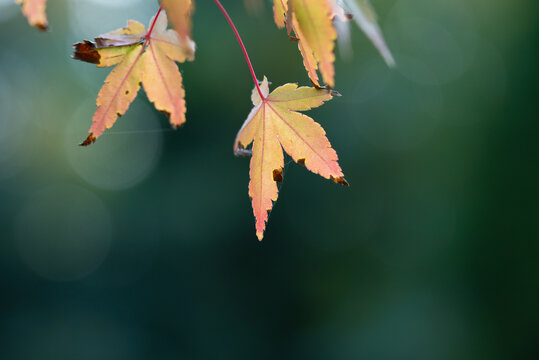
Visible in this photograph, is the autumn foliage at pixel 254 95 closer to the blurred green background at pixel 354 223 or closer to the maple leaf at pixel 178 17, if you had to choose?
the maple leaf at pixel 178 17

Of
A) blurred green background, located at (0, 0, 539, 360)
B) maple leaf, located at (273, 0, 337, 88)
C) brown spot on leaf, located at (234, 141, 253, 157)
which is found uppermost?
maple leaf, located at (273, 0, 337, 88)

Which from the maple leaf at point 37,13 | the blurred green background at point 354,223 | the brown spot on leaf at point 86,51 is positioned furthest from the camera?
the blurred green background at point 354,223

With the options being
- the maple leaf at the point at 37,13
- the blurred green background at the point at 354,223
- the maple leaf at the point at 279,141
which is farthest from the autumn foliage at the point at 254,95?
the blurred green background at the point at 354,223

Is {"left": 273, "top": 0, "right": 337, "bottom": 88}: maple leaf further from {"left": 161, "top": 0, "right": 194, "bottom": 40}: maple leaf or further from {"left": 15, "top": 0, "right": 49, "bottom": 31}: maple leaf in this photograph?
{"left": 15, "top": 0, "right": 49, "bottom": 31}: maple leaf

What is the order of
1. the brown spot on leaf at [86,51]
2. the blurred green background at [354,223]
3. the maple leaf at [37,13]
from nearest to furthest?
the maple leaf at [37,13] < the brown spot on leaf at [86,51] < the blurred green background at [354,223]

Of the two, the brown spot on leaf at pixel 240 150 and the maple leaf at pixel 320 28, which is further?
the brown spot on leaf at pixel 240 150

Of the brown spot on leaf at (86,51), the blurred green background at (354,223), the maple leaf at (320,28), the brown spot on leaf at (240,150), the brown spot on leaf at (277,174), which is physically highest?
the brown spot on leaf at (86,51)

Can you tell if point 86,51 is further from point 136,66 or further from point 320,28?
point 320,28

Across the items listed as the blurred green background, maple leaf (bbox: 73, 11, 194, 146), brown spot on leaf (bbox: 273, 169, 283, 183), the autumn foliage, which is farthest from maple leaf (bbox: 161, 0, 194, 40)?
the blurred green background
